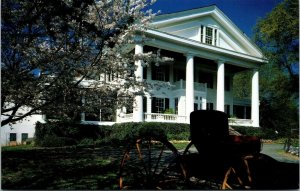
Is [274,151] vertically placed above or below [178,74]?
below

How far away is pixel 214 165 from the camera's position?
4715mm

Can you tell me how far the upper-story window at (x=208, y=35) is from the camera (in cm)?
1947

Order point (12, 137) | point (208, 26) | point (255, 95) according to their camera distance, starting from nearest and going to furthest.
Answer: point (12, 137)
point (208, 26)
point (255, 95)

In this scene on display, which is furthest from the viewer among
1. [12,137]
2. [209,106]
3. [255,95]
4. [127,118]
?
[209,106]

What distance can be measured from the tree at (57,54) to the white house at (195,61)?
26.9 ft

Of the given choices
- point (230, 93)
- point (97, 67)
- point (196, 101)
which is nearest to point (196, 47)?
point (196, 101)

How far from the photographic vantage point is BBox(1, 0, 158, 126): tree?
20.3 ft

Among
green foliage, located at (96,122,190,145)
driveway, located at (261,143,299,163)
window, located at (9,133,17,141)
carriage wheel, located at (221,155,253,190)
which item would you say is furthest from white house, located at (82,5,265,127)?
carriage wheel, located at (221,155,253,190)

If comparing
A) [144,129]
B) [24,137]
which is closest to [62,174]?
[24,137]

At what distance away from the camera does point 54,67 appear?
24.4 ft

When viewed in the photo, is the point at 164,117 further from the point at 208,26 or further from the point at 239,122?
the point at 208,26

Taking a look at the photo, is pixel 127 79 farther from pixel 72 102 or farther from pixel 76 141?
pixel 76 141

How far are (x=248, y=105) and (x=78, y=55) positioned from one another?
53.2 feet

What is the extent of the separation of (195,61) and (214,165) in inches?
655
